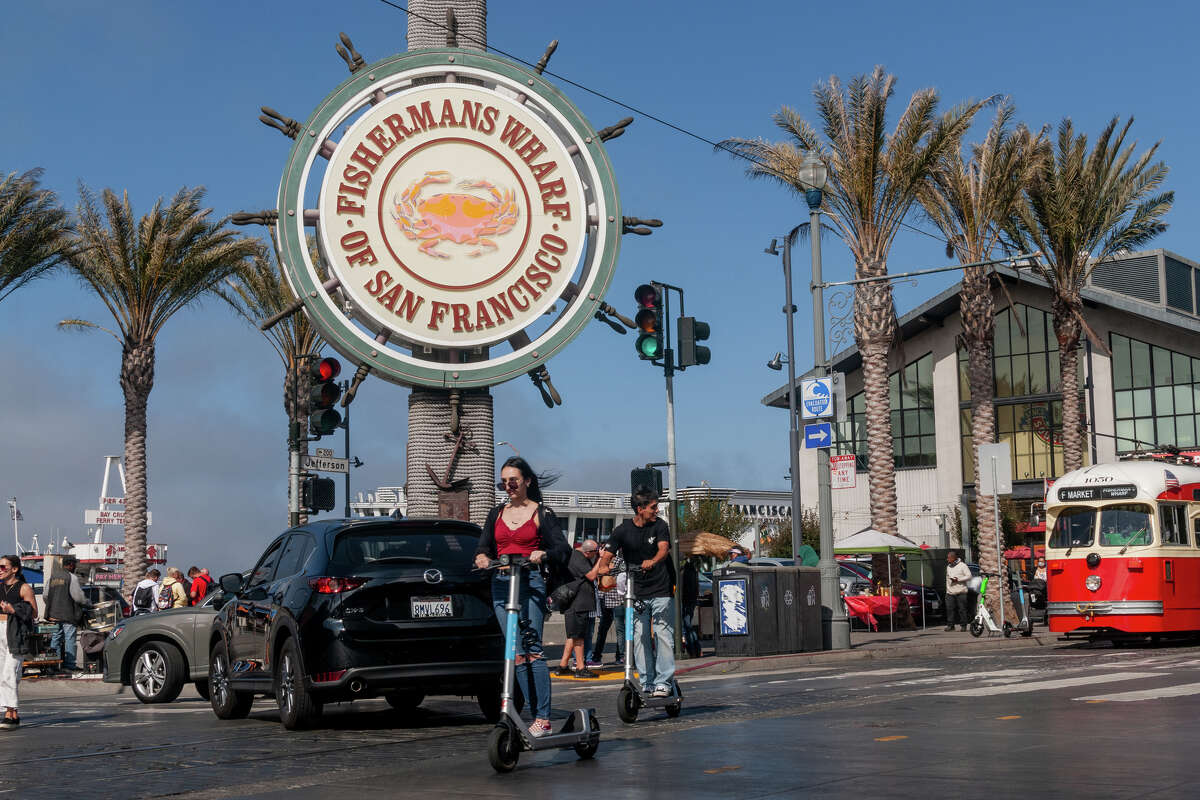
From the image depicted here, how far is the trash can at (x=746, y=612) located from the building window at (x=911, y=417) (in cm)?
3920

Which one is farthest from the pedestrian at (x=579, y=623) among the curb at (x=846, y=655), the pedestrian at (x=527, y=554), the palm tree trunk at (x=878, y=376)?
the palm tree trunk at (x=878, y=376)

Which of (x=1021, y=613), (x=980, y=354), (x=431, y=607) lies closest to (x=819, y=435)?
(x=1021, y=613)

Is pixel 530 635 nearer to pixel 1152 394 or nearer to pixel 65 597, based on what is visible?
pixel 65 597

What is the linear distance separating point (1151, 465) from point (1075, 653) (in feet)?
13.8

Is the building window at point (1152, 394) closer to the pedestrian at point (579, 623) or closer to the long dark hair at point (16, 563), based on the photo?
the pedestrian at point (579, 623)

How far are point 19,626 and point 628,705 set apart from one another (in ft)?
20.2

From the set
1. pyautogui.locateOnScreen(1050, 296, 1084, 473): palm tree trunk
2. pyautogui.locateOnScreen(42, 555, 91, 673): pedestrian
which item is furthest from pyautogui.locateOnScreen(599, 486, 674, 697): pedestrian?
pyautogui.locateOnScreen(1050, 296, 1084, 473): palm tree trunk

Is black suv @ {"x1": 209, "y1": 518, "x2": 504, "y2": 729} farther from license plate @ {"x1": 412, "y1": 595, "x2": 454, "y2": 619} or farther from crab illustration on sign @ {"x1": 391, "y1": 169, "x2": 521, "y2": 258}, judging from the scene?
crab illustration on sign @ {"x1": 391, "y1": 169, "x2": 521, "y2": 258}

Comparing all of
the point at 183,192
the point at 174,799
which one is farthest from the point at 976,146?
the point at 174,799

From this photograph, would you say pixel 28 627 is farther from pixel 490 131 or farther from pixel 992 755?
pixel 490 131

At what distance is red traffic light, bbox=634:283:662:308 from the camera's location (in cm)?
2016

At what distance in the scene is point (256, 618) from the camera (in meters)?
11.7

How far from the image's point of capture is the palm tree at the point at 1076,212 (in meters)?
35.3

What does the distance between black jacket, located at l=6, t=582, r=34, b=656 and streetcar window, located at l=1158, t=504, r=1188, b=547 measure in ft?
55.2
